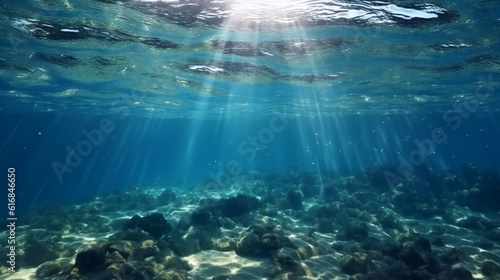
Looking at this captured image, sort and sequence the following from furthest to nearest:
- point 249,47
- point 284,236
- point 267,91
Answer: point 267,91 → point 249,47 → point 284,236

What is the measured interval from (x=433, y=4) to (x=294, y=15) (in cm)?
531

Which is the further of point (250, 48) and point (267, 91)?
point (267, 91)

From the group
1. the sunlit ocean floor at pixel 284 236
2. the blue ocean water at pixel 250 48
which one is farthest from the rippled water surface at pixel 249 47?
the sunlit ocean floor at pixel 284 236

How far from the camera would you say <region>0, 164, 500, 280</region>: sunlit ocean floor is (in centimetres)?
1030

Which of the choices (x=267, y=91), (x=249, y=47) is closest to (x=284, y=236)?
(x=249, y=47)

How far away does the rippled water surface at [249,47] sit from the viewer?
40.0 feet

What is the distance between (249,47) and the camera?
16.7m

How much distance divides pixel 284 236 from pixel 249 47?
33.6 feet

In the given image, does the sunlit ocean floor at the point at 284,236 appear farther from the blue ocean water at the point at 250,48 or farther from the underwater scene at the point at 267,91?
the blue ocean water at the point at 250,48

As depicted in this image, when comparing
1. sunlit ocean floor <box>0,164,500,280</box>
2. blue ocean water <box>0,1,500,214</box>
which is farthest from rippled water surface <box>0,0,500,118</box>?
sunlit ocean floor <box>0,164,500,280</box>

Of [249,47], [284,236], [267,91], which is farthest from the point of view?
[267,91]

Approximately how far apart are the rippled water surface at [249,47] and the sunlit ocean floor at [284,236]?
900 cm

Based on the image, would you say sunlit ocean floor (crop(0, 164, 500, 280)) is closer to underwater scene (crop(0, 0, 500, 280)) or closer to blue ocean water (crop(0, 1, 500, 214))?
underwater scene (crop(0, 0, 500, 280))

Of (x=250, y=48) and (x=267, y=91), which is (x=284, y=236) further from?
(x=267, y=91)
